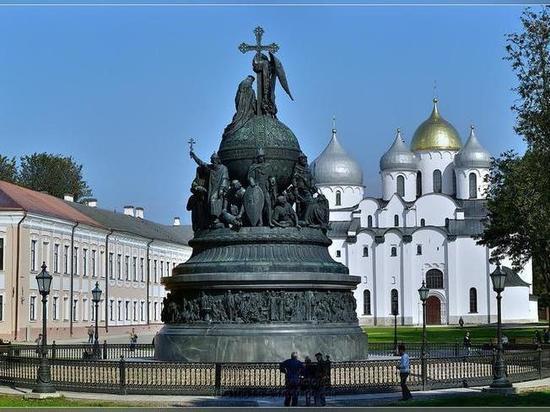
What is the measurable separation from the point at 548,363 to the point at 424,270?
83634 mm

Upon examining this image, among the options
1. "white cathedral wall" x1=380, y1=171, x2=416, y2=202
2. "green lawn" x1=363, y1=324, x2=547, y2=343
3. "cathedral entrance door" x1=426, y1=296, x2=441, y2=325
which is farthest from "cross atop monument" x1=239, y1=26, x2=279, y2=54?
"white cathedral wall" x1=380, y1=171, x2=416, y2=202

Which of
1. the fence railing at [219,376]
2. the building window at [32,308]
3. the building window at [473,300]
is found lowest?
the fence railing at [219,376]

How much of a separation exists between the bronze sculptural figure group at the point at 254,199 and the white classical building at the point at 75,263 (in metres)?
34.7

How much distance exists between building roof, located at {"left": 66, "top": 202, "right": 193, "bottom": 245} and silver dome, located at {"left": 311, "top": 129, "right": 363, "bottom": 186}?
Result: 87.3ft

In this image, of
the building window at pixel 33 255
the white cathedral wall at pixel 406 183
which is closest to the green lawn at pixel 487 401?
the building window at pixel 33 255

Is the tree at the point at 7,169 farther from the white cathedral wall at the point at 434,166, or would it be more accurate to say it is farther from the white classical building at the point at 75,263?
the white cathedral wall at the point at 434,166

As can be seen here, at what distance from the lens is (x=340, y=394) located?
23953mm

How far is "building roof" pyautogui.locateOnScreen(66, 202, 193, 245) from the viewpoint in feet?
260

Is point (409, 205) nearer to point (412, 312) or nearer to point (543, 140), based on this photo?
point (412, 312)

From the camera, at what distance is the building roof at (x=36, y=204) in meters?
63.5

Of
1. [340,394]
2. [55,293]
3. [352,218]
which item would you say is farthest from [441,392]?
[352,218]

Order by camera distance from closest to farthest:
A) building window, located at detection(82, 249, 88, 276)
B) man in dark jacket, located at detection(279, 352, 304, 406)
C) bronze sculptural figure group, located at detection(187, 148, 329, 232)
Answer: man in dark jacket, located at detection(279, 352, 304, 406) < bronze sculptural figure group, located at detection(187, 148, 329, 232) < building window, located at detection(82, 249, 88, 276)

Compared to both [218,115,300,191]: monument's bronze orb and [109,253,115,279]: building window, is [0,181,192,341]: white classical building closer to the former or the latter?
[109,253,115,279]: building window

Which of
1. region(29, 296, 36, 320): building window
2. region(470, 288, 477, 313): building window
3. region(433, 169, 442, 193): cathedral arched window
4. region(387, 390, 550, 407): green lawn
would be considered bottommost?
region(387, 390, 550, 407): green lawn
